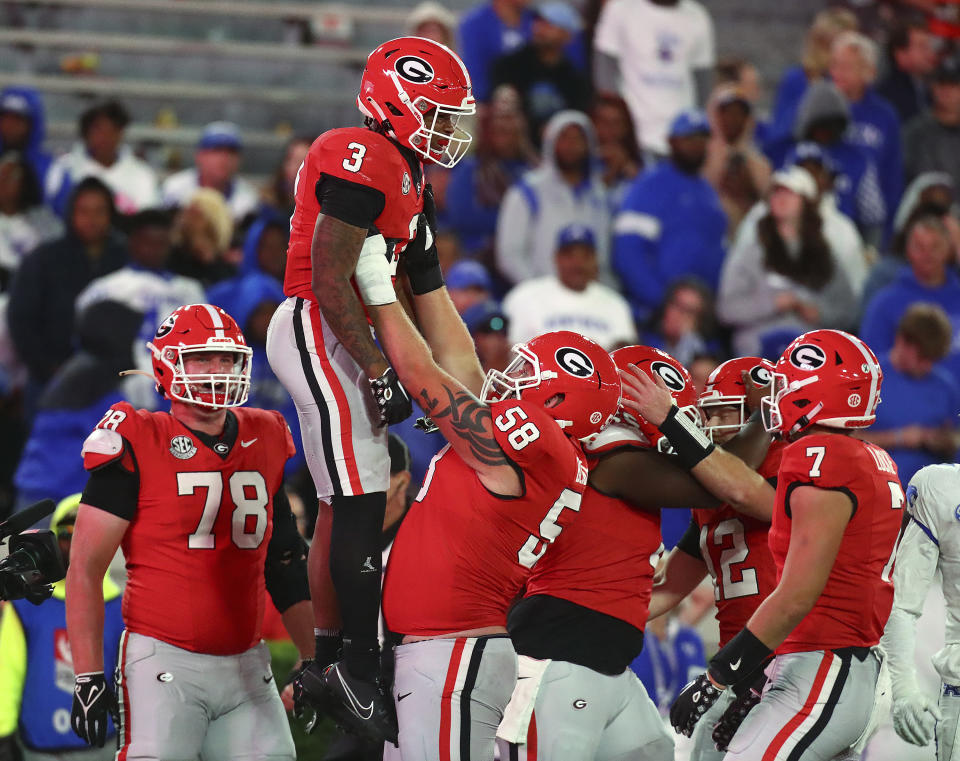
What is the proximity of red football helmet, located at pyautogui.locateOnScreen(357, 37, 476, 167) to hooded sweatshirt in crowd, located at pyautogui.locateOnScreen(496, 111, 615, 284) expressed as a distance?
486cm

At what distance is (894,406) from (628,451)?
4198 mm

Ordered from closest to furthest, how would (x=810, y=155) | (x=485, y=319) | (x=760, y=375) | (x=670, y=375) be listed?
(x=670, y=375)
(x=760, y=375)
(x=485, y=319)
(x=810, y=155)

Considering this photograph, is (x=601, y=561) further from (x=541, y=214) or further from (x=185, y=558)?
(x=541, y=214)

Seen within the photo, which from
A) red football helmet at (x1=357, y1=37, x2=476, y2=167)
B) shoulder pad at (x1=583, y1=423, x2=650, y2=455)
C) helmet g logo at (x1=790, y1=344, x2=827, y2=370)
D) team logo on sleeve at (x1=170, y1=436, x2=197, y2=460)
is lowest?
team logo on sleeve at (x1=170, y1=436, x2=197, y2=460)

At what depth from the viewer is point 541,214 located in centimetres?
941

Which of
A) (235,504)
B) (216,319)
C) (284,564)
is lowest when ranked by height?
(284,564)

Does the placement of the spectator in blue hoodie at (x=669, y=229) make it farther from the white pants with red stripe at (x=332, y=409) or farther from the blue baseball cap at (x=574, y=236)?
the white pants with red stripe at (x=332, y=409)

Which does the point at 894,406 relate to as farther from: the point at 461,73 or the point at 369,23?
the point at 369,23

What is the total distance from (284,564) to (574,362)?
1.29 metres

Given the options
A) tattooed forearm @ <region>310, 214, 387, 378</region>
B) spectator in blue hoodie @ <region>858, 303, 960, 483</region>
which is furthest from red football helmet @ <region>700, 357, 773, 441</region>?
spectator in blue hoodie @ <region>858, 303, 960, 483</region>

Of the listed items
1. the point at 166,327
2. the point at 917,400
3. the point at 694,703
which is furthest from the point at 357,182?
the point at 917,400

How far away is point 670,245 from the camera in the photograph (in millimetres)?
9484

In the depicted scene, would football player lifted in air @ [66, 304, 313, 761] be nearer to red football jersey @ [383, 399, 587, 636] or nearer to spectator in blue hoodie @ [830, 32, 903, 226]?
red football jersey @ [383, 399, 587, 636]

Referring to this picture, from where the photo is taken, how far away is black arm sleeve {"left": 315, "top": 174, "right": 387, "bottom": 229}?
4336 millimetres
